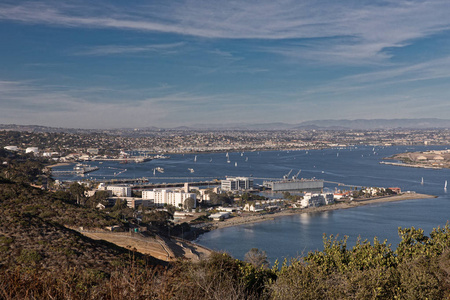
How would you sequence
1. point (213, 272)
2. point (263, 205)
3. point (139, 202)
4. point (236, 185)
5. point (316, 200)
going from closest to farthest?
1. point (213, 272)
2. point (139, 202)
3. point (263, 205)
4. point (316, 200)
5. point (236, 185)

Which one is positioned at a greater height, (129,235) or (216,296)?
(216,296)

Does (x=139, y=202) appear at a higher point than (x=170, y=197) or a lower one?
lower

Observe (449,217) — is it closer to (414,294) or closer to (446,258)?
(446,258)

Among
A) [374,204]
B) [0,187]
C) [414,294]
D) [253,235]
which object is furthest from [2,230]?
[374,204]

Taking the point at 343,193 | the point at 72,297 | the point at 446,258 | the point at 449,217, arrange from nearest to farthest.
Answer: the point at 72,297 → the point at 446,258 → the point at 449,217 → the point at 343,193

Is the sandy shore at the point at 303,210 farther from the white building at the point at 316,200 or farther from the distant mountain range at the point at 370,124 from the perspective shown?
the distant mountain range at the point at 370,124

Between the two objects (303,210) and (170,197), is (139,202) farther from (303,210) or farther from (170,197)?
(303,210)

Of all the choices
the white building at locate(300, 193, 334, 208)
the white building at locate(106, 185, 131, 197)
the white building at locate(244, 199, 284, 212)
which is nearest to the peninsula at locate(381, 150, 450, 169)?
the white building at locate(300, 193, 334, 208)

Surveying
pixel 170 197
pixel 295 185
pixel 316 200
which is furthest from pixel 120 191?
pixel 295 185

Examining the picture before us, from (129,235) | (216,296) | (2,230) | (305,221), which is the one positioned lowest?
(305,221)
